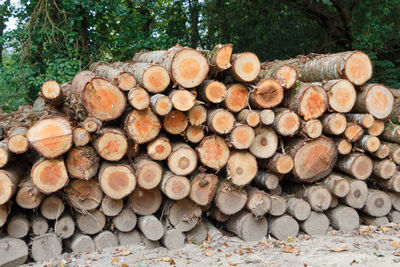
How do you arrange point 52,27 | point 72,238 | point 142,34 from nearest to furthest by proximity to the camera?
point 72,238 → point 52,27 → point 142,34

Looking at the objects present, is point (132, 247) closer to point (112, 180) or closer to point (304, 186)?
point (112, 180)

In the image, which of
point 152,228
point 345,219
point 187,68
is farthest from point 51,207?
point 345,219

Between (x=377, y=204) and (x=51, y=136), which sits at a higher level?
(x=51, y=136)

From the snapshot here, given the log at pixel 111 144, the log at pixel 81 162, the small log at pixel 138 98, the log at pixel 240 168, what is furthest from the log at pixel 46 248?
the log at pixel 240 168

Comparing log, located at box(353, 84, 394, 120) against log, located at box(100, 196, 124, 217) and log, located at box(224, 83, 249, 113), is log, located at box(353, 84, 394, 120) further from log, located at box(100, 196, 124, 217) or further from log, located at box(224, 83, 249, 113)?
log, located at box(100, 196, 124, 217)

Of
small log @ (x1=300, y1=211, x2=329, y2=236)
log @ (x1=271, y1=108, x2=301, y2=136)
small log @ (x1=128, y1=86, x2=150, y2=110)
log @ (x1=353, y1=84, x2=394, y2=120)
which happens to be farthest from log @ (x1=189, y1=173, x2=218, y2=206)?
log @ (x1=353, y1=84, x2=394, y2=120)

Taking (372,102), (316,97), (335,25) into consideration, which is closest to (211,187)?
(316,97)

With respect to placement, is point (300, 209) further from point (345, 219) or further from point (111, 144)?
point (111, 144)

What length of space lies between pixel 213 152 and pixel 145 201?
963 mm

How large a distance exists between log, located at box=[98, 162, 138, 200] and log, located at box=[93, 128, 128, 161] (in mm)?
112

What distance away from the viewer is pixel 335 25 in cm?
886

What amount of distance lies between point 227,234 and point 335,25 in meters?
6.56

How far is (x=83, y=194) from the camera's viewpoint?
12.8 feet

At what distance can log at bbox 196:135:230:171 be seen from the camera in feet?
13.0
